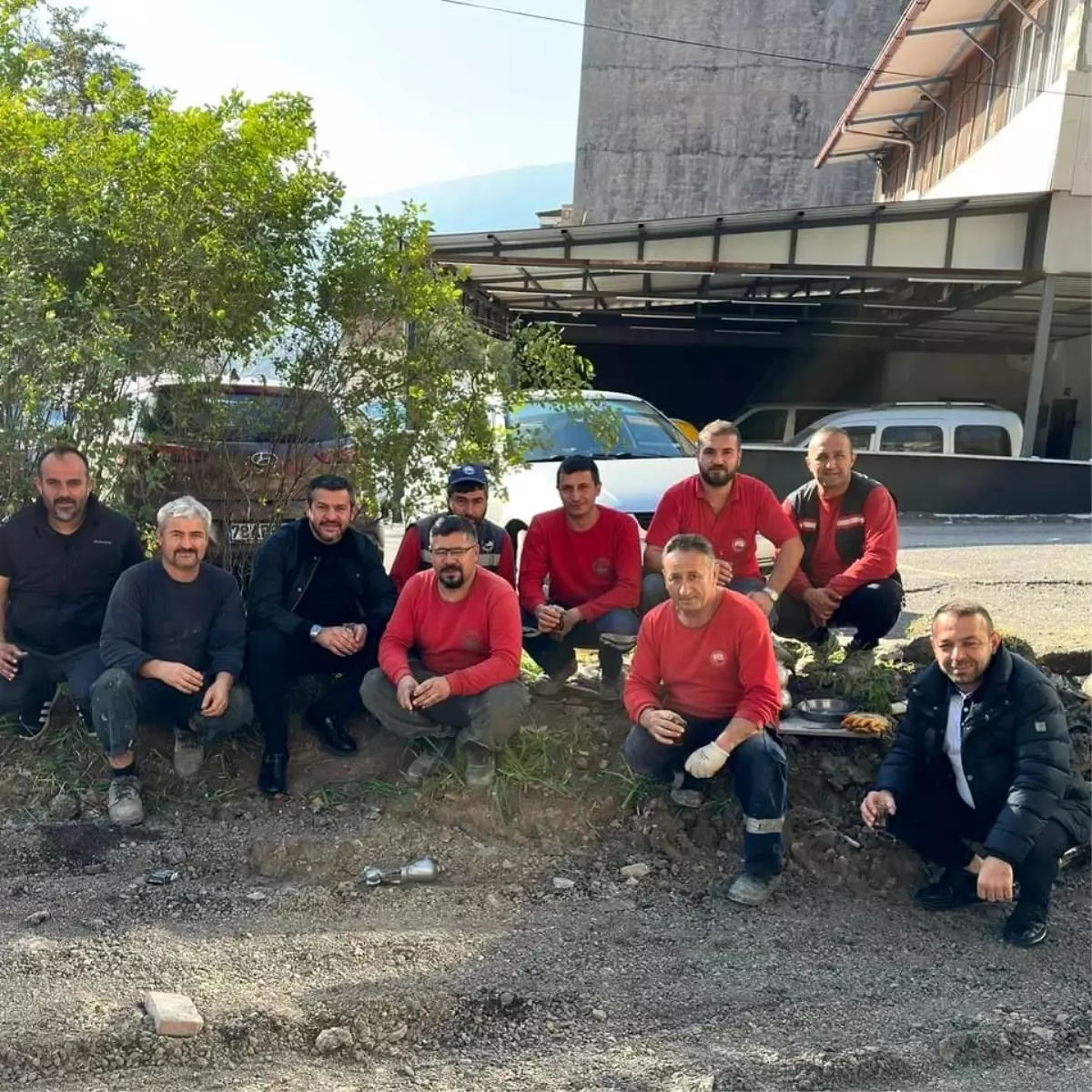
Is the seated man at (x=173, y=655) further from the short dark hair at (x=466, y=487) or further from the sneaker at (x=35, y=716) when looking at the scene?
the short dark hair at (x=466, y=487)

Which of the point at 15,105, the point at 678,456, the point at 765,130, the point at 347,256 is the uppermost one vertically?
the point at 765,130

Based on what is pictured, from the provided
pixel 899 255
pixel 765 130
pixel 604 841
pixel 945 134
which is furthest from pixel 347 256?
pixel 765 130

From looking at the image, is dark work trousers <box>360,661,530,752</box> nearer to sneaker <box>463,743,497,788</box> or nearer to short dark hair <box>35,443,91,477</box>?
sneaker <box>463,743,497,788</box>

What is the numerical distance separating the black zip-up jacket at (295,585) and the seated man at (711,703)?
58.1 inches

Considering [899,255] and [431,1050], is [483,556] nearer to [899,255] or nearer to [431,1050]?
[431,1050]

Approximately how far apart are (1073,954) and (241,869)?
126 inches

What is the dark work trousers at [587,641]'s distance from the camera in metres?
5.39

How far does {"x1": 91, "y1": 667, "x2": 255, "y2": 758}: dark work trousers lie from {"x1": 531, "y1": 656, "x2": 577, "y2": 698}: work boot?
1512mm

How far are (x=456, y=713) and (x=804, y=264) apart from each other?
12538mm

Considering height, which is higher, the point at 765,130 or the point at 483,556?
the point at 765,130

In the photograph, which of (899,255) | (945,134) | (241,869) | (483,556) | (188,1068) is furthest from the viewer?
(945,134)

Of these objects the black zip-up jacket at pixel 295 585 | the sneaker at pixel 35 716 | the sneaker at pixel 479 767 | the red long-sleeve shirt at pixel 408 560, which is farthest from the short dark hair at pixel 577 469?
the sneaker at pixel 35 716

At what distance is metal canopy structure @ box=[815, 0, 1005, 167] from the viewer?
1786 centimetres

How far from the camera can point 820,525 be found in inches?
229
